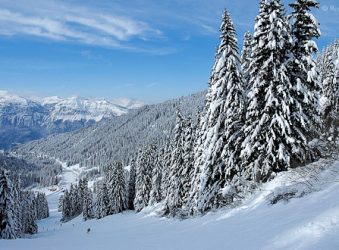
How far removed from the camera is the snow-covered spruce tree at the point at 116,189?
73.5 metres

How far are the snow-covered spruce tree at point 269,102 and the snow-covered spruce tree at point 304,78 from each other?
559 millimetres

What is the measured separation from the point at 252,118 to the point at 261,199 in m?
8.83

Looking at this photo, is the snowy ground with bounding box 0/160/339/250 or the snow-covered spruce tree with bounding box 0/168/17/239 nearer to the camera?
the snowy ground with bounding box 0/160/339/250

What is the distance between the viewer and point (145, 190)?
66.6 metres

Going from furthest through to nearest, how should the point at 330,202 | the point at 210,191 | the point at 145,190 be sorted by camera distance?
1. the point at 145,190
2. the point at 210,191
3. the point at 330,202

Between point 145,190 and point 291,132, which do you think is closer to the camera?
point 291,132

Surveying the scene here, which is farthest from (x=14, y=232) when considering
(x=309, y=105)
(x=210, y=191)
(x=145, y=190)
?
(x=309, y=105)

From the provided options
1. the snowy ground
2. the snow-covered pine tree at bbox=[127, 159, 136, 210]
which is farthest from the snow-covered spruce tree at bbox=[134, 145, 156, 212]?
the snowy ground

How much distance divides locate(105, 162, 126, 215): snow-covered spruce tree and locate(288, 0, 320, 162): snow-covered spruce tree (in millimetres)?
55559

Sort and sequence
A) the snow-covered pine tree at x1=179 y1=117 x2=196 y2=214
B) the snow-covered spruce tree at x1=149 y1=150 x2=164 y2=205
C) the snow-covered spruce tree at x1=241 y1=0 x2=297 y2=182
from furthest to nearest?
the snow-covered spruce tree at x1=149 y1=150 x2=164 y2=205 < the snow-covered pine tree at x1=179 y1=117 x2=196 y2=214 < the snow-covered spruce tree at x1=241 y1=0 x2=297 y2=182

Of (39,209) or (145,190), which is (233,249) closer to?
(145,190)

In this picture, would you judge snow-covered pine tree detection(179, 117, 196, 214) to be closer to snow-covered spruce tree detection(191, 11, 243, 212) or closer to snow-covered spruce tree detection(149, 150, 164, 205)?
snow-covered spruce tree detection(191, 11, 243, 212)

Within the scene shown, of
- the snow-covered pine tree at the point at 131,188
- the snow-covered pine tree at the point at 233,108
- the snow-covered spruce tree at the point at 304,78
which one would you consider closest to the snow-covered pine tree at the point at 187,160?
Answer: the snow-covered pine tree at the point at 233,108

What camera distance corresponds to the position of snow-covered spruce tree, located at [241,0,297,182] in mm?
20328
